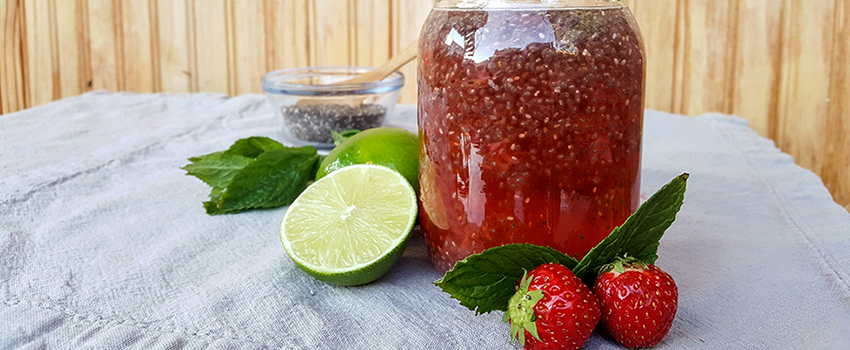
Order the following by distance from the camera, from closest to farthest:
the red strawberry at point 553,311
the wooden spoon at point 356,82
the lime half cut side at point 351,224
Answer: the red strawberry at point 553,311, the lime half cut side at point 351,224, the wooden spoon at point 356,82

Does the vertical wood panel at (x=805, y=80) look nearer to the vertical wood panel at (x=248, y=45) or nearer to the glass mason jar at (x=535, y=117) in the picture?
the glass mason jar at (x=535, y=117)

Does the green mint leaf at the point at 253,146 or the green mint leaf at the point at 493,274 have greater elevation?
Result: the green mint leaf at the point at 253,146

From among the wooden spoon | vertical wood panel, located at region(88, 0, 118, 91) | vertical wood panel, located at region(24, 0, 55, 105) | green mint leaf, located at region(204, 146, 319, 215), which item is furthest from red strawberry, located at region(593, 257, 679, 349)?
vertical wood panel, located at region(24, 0, 55, 105)

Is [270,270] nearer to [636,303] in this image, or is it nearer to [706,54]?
[636,303]

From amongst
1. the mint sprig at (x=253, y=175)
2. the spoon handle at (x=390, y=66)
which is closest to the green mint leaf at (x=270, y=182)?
the mint sprig at (x=253, y=175)

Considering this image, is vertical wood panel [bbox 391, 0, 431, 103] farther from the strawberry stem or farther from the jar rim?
the strawberry stem

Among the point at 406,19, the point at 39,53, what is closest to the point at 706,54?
the point at 406,19

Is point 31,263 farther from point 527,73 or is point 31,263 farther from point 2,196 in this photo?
point 527,73
